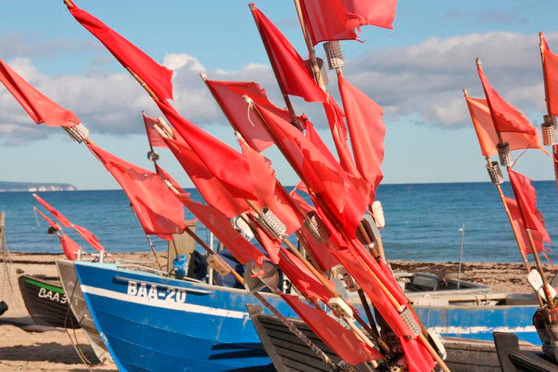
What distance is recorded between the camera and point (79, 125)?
24.4ft

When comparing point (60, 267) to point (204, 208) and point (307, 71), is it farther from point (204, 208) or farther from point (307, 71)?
point (307, 71)

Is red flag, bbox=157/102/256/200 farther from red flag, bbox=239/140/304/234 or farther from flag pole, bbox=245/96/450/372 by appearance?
flag pole, bbox=245/96/450/372

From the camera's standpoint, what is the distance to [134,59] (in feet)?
21.8

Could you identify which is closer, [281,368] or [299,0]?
[299,0]

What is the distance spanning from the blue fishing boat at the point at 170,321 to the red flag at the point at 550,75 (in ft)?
13.9

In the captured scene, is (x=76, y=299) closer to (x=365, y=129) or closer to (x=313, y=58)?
(x=365, y=129)

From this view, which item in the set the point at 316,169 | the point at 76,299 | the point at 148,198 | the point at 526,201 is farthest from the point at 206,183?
the point at 76,299

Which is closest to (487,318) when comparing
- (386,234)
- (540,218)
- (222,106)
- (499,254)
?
(540,218)

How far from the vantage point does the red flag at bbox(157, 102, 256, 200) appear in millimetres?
5855

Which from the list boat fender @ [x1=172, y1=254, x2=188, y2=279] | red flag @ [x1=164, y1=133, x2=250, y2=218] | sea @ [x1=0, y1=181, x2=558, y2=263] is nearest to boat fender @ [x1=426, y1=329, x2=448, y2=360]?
red flag @ [x1=164, y1=133, x2=250, y2=218]

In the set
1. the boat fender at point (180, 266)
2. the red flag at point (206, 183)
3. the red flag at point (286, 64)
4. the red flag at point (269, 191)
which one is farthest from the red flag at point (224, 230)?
the boat fender at point (180, 266)

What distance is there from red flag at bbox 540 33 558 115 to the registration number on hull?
17.3 ft

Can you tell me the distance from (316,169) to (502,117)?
12.1 feet

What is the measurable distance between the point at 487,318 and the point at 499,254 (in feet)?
109
